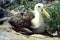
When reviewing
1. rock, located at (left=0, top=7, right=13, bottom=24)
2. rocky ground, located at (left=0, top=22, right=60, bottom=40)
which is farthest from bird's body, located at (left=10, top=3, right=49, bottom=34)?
rock, located at (left=0, top=7, right=13, bottom=24)

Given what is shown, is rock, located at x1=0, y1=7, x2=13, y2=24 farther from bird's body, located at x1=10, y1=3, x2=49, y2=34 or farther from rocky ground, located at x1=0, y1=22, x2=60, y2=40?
bird's body, located at x1=10, y1=3, x2=49, y2=34

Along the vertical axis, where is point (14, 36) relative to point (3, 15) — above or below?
below

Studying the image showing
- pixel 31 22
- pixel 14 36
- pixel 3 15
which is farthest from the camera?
pixel 3 15

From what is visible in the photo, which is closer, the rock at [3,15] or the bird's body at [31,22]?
the bird's body at [31,22]

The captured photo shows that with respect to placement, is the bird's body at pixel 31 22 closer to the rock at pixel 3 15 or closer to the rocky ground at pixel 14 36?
the rocky ground at pixel 14 36

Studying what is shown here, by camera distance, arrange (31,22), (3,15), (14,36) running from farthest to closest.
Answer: (3,15)
(31,22)
(14,36)

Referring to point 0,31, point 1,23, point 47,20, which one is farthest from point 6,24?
point 47,20

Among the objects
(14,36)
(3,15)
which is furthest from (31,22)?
(3,15)

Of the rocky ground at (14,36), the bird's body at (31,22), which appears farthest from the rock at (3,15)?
the bird's body at (31,22)

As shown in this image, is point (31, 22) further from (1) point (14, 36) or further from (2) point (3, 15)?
(2) point (3, 15)

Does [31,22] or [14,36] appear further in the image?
[31,22]

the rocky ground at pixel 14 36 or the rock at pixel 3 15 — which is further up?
the rock at pixel 3 15

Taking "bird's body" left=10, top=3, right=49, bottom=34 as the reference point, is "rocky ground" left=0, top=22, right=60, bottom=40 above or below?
below

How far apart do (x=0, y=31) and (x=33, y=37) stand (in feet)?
2.75
